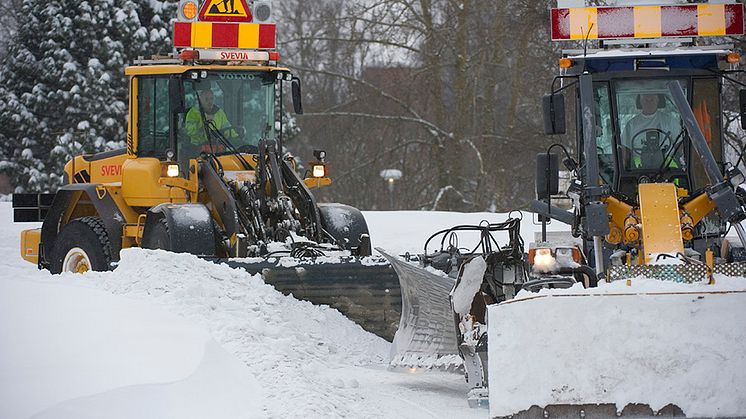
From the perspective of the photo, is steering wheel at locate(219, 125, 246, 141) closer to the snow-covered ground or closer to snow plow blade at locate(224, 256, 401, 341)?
snow plow blade at locate(224, 256, 401, 341)

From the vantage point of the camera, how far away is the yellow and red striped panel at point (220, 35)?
41.3ft

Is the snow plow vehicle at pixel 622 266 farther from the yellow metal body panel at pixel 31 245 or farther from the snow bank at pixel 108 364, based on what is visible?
the yellow metal body panel at pixel 31 245

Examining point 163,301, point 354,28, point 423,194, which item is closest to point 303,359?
point 163,301

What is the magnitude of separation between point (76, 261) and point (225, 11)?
3.10 m

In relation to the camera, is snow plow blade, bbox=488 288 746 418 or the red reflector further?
the red reflector

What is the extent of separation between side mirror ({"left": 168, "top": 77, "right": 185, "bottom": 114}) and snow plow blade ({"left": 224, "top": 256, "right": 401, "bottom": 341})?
7.72 ft

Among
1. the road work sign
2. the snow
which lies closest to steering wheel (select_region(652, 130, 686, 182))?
the snow

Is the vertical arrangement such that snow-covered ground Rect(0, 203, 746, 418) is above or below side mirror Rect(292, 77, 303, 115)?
below

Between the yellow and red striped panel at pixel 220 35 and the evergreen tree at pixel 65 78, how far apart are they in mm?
19896

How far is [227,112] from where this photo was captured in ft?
41.1

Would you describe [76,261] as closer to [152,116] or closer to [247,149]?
[152,116]

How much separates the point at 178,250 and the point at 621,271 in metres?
4.91

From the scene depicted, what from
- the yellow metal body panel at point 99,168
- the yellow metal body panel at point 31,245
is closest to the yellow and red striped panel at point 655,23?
the yellow metal body panel at point 99,168

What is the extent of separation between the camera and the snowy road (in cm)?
639
